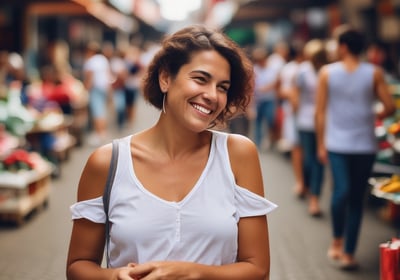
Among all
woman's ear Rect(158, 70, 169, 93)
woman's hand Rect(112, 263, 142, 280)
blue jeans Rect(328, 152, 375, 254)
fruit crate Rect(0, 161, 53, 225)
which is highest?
woman's ear Rect(158, 70, 169, 93)

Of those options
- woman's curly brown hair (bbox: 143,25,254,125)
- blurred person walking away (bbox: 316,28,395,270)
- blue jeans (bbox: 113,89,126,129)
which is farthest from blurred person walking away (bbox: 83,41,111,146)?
woman's curly brown hair (bbox: 143,25,254,125)

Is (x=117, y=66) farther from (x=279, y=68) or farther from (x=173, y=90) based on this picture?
(x=173, y=90)

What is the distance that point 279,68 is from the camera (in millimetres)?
14383

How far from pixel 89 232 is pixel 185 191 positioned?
40cm

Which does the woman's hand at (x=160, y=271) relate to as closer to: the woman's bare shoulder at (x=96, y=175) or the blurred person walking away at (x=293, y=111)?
the woman's bare shoulder at (x=96, y=175)

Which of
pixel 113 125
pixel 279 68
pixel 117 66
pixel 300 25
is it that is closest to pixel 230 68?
pixel 279 68

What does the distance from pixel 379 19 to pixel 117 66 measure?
24.4 feet

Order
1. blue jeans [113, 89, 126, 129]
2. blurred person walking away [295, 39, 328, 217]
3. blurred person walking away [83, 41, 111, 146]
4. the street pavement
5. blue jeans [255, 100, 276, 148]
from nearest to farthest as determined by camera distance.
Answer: the street pavement → blurred person walking away [295, 39, 328, 217] → blue jeans [255, 100, 276, 148] → blurred person walking away [83, 41, 111, 146] → blue jeans [113, 89, 126, 129]

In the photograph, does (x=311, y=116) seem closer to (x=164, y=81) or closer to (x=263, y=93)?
(x=263, y=93)

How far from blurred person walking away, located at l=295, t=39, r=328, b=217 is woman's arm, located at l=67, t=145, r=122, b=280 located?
20.4 ft

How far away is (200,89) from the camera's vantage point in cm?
256

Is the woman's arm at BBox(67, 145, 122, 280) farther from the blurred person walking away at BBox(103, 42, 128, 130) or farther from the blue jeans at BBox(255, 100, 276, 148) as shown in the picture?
the blurred person walking away at BBox(103, 42, 128, 130)

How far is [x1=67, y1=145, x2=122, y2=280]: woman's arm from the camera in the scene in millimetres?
2600

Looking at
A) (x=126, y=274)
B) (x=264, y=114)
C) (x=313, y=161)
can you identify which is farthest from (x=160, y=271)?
(x=264, y=114)
